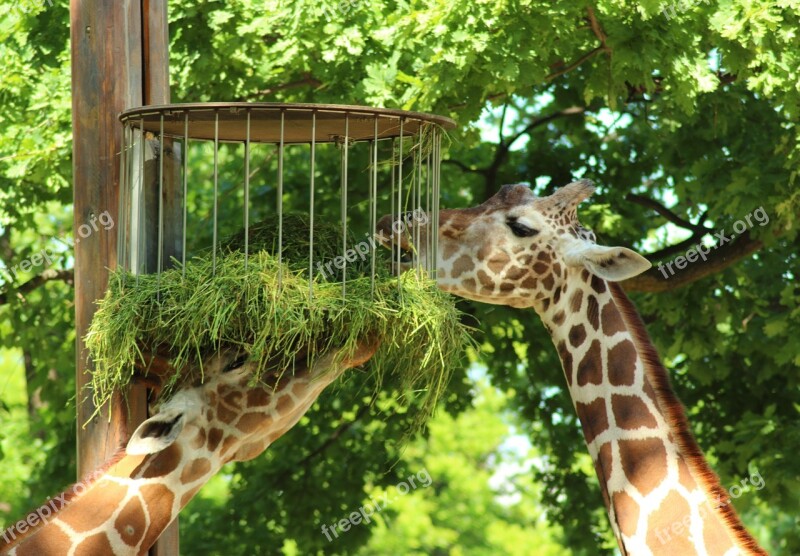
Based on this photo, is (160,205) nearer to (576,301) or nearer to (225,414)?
(225,414)

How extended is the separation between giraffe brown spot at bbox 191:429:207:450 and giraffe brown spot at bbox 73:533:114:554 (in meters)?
0.47

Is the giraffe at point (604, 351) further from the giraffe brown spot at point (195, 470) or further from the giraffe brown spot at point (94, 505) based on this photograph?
the giraffe brown spot at point (94, 505)

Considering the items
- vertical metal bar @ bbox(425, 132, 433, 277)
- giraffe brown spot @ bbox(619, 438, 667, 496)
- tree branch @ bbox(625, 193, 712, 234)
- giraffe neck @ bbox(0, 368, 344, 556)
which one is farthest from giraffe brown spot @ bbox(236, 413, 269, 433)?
tree branch @ bbox(625, 193, 712, 234)

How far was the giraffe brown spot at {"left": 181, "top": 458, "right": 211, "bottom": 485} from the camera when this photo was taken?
4273 millimetres

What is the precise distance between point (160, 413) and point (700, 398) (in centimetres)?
688

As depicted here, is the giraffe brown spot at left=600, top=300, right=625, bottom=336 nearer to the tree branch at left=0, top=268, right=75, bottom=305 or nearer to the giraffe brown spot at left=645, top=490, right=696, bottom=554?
the giraffe brown spot at left=645, top=490, right=696, bottom=554

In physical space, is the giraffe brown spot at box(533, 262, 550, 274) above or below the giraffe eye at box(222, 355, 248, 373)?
above

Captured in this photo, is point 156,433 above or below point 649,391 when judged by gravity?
above

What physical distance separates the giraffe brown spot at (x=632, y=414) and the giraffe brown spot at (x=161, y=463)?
1961 millimetres

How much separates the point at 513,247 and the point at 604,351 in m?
0.70

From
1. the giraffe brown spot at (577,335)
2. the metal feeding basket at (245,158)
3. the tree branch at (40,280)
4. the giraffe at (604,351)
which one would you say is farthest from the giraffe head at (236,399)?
the tree branch at (40,280)

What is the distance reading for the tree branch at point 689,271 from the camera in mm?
8500

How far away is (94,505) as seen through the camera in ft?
13.5

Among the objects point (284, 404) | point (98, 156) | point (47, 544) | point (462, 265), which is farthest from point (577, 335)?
point (47, 544)
